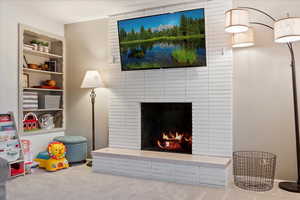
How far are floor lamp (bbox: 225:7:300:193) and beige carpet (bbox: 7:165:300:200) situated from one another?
22.4 inches

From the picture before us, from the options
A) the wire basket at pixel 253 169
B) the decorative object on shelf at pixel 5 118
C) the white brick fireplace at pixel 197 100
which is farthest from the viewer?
the decorative object on shelf at pixel 5 118

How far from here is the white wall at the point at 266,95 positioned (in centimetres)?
307

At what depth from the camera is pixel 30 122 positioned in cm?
405

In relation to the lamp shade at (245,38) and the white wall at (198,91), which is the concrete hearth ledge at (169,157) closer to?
the white wall at (198,91)

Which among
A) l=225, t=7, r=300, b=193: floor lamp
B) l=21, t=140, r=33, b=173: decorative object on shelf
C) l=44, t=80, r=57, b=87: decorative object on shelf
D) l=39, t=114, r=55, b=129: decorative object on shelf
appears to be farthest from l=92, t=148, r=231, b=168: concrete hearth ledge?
l=44, t=80, r=57, b=87: decorative object on shelf

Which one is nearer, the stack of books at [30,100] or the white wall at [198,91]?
the white wall at [198,91]

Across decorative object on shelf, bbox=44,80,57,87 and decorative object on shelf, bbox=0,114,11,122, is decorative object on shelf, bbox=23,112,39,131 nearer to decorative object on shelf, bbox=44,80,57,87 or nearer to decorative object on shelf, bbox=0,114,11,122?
decorative object on shelf, bbox=0,114,11,122

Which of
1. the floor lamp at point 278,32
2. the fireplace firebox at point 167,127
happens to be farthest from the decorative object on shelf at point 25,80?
the floor lamp at point 278,32

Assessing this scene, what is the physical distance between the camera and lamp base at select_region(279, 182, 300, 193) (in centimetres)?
277

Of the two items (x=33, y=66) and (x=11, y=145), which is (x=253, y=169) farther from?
(x=33, y=66)

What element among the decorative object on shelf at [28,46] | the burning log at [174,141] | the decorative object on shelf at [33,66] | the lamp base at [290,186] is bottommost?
the lamp base at [290,186]

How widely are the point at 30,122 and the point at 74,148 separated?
0.81m

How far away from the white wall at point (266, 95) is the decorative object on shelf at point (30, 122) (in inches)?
119

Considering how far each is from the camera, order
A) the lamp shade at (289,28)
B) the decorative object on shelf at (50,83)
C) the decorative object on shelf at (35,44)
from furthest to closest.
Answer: the decorative object on shelf at (50,83) < the decorative object on shelf at (35,44) < the lamp shade at (289,28)
